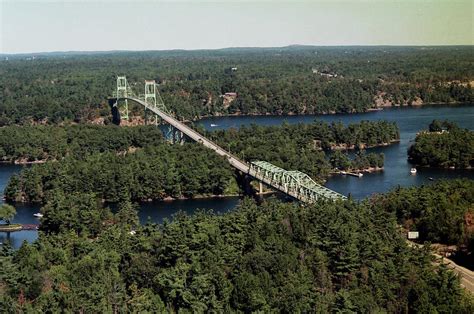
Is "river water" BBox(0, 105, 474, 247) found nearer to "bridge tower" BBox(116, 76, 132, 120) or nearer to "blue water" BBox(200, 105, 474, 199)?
"blue water" BBox(200, 105, 474, 199)

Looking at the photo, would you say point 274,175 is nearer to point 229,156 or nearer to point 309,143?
point 229,156

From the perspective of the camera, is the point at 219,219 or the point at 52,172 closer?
the point at 219,219

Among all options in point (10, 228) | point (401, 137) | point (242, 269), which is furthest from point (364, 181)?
point (242, 269)

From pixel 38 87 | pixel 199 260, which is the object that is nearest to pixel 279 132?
pixel 199 260

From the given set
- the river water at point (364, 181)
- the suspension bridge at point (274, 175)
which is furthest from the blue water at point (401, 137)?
the suspension bridge at point (274, 175)

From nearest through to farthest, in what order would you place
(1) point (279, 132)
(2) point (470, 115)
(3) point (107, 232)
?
1. (3) point (107, 232)
2. (1) point (279, 132)
3. (2) point (470, 115)

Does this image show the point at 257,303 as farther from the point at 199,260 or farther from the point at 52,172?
the point at 52,172

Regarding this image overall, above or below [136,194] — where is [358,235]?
above
